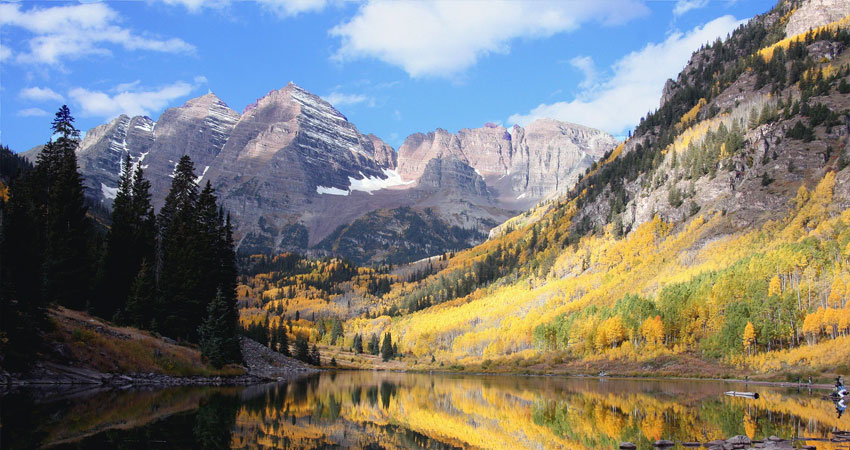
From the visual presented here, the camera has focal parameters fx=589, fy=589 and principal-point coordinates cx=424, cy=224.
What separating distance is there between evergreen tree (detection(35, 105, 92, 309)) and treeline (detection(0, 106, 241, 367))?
0.35 ft

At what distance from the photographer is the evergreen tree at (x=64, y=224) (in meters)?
62.2

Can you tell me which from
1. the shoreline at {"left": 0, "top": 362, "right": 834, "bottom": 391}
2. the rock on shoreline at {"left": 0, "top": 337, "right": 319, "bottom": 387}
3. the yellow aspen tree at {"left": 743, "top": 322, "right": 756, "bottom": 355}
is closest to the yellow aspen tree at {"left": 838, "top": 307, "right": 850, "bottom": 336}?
the yellow aspen tree at {"left": 743, "top": 322, "right": 756, "bottom": 355}

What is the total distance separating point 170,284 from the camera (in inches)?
2840

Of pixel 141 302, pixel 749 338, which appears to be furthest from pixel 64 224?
pixel 749 338

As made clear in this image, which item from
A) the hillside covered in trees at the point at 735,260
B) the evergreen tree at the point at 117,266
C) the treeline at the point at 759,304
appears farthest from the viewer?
the hillside covered in trees at the point at 735,260

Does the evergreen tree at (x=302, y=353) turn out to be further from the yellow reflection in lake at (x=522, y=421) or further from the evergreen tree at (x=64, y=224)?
the yellow reflection in lake at (x=522, y=421)

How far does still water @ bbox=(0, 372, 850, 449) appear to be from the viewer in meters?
27.2

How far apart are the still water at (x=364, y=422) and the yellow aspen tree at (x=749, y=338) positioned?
146ft

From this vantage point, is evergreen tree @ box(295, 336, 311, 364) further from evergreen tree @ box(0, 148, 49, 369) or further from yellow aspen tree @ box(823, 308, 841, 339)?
yellow aspen tree @ box(823, 308, 841, 339)

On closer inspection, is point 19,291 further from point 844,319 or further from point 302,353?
point 302,353

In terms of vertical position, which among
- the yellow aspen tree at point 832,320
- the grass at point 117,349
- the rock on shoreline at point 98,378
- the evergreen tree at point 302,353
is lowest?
the evergreen tree at point 302,353

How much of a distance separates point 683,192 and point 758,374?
94.7 m

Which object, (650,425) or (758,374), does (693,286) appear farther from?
(650,425)

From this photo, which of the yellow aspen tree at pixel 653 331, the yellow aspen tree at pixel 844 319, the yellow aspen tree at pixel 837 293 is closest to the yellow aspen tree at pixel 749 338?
the yellow aspen tree at pixel 844 319
